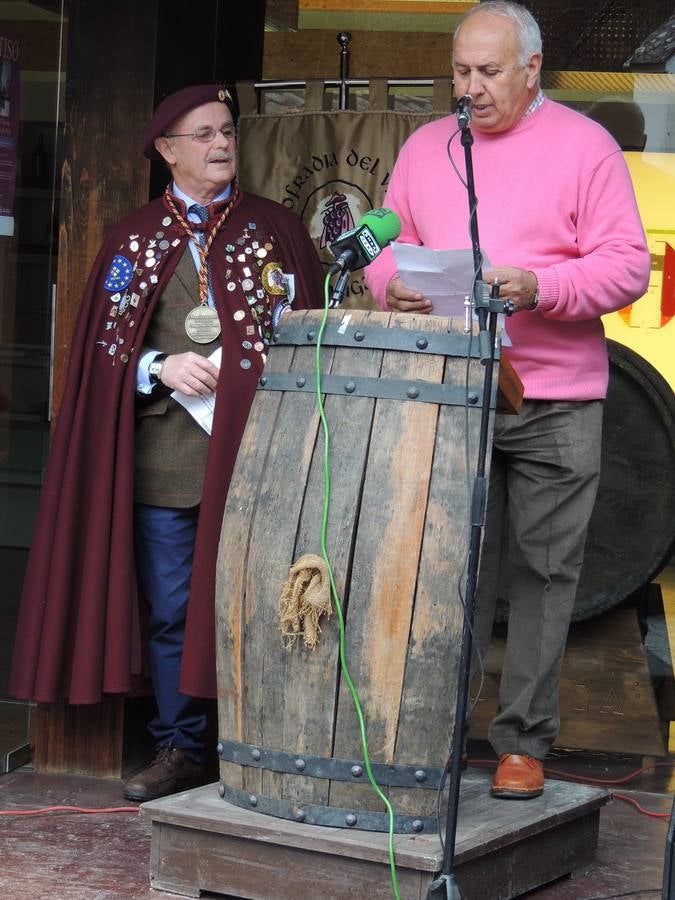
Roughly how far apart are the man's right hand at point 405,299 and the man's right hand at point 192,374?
656 millimetres

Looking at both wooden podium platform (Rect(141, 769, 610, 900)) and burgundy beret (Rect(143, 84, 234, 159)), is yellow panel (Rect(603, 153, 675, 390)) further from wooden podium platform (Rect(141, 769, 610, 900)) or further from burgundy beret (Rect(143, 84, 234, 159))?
wooden podium platform (Rect(141, 769, 610, 900))

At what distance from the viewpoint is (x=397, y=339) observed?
2932 millimetres

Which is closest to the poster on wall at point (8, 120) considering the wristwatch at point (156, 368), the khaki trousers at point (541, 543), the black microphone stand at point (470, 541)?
the wristwatch at point (156, 368)

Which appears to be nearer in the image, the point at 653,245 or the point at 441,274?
the point at 441,274

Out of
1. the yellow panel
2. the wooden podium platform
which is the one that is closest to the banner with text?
the yellow panel

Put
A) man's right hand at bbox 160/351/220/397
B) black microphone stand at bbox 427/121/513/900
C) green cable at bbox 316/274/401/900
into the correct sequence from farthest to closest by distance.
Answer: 1. man's right hand at bbox 160/351/220/397
2. green cable at bbox 316/274/401/900
3. black microphone stand at bbox 427/121/513/900

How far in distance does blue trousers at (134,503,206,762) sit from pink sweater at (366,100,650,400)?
2.88 ft

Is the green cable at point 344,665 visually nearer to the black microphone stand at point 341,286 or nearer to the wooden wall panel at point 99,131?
the black microphone stand at point 341,286

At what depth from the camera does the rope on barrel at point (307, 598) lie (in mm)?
2852

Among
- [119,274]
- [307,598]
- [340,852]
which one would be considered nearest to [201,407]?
[119,274]

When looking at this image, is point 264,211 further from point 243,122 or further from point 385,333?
point 385,333

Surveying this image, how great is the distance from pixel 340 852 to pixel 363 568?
21.3 inches

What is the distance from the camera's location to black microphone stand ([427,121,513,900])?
270cm

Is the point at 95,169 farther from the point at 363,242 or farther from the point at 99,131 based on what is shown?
the point at 363,242
